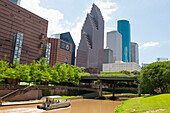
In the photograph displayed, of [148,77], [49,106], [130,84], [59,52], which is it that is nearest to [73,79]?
[148,77]

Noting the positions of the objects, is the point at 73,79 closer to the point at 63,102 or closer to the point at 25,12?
the point at 63,102

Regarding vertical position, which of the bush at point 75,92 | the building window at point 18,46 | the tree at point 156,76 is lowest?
the bush at point 75,92

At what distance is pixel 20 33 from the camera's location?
9088 centimetres

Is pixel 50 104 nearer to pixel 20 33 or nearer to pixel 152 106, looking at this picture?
pixel 152 106

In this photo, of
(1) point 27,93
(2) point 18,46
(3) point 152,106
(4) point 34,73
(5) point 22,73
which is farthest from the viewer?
(2) point 18,46

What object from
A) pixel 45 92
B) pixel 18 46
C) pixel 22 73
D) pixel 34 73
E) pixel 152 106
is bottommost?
pixel 45 92

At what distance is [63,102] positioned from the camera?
37.6 metres

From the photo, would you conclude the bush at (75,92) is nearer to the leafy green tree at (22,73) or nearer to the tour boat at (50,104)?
the leafy green tree at (22,73)

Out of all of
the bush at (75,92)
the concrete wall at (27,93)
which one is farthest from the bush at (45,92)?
the bush at (75,92)

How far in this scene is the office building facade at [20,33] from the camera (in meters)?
82.7

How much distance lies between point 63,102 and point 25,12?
7448 cm

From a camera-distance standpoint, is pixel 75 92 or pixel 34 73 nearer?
pixel 34 73

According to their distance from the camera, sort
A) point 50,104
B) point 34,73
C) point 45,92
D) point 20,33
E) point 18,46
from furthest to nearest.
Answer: point 20,33
point 18,46
point 45,92
point 34,73
point 50,104

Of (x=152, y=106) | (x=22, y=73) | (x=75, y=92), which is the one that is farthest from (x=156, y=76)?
(x=22, y=73)
